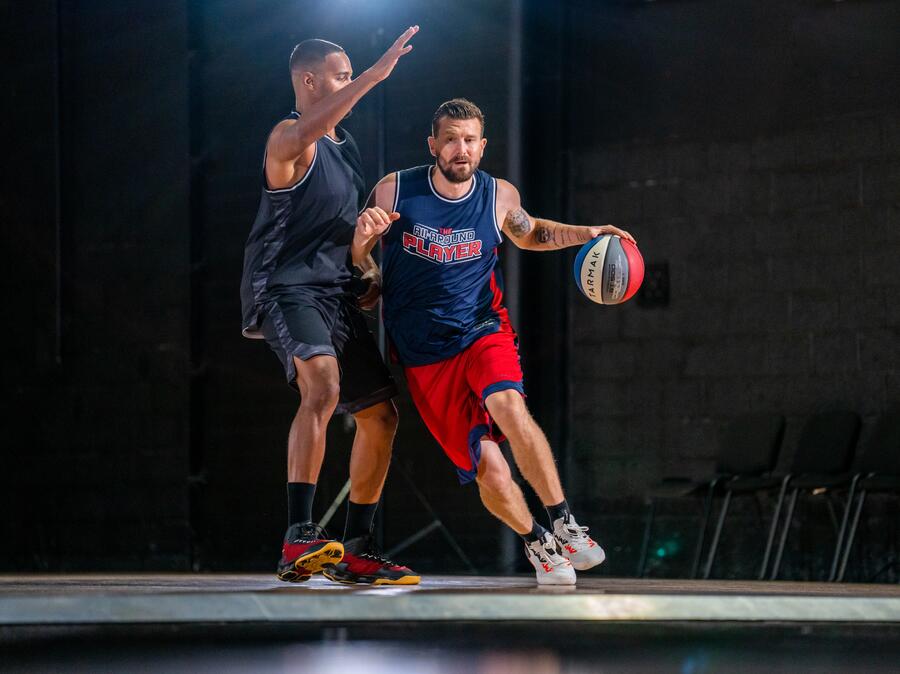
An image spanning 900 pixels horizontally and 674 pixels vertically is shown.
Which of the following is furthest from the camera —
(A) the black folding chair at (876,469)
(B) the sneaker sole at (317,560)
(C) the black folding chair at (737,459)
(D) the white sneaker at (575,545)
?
(C) the black folding chair at (737,459)

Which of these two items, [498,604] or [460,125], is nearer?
[498,604]

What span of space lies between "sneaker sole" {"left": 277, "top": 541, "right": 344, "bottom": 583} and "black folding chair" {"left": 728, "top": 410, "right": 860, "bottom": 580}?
324 centimetres

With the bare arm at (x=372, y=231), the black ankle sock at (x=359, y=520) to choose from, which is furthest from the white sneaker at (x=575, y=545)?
the bare arm at (x=372, y=231)

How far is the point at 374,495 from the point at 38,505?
4.80m

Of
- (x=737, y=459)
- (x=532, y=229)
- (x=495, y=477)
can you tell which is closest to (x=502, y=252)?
(x=737, y=459)

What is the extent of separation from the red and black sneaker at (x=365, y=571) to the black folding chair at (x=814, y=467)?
2.92 metres

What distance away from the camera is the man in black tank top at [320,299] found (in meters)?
4.20

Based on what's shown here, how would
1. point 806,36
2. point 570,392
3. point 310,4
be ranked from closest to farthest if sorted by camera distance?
point 806,36 → point 570,392 → point 310,4

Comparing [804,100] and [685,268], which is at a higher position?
[804,100]

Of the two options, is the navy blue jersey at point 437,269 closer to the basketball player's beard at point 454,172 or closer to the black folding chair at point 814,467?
the basketball player's beard at point 454,172

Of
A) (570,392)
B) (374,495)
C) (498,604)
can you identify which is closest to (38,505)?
(570,392)

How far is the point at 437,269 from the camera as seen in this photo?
15.0ft

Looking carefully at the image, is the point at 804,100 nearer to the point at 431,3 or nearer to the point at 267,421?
the point at 431,3

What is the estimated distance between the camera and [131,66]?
875 cm
